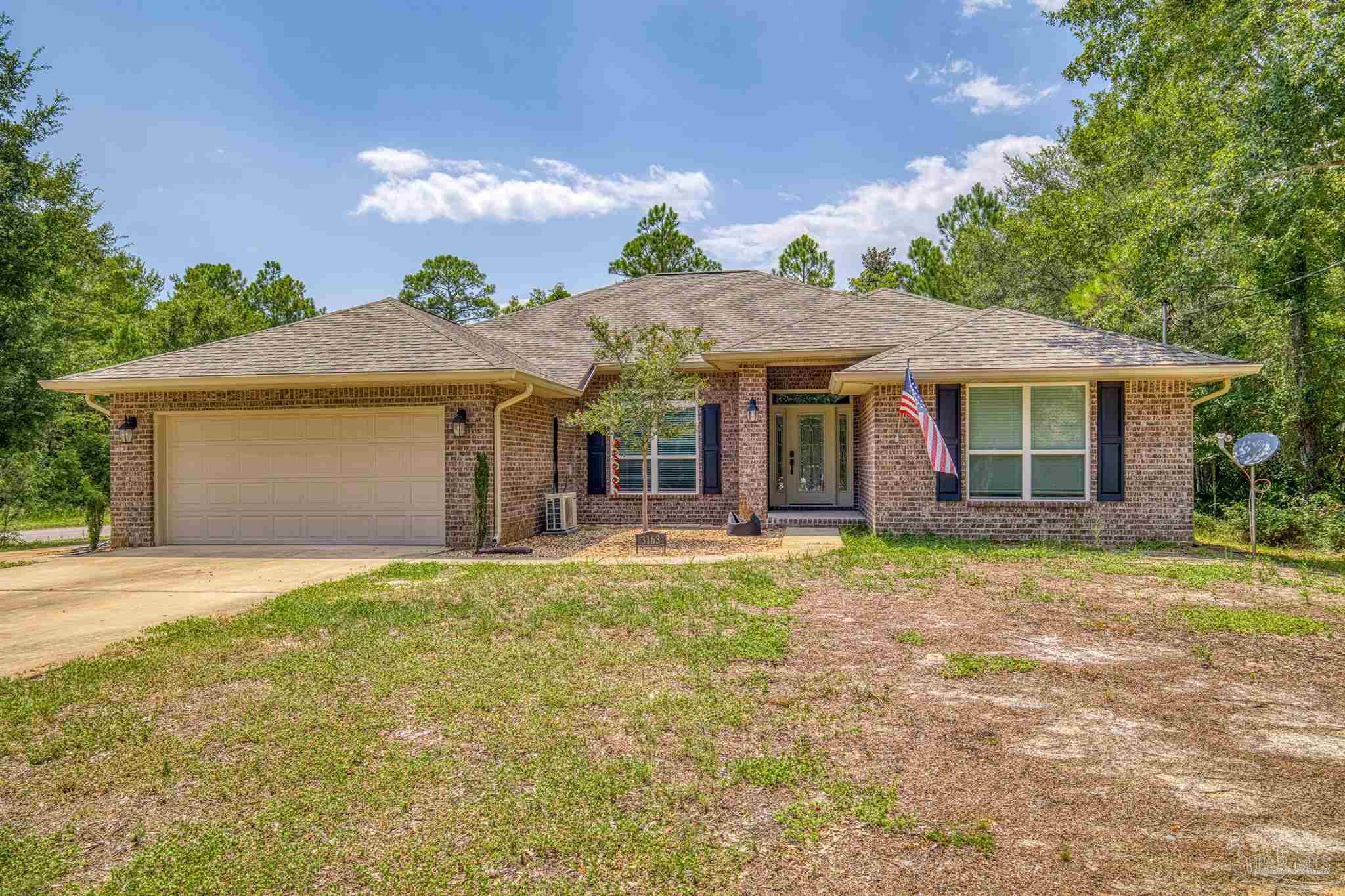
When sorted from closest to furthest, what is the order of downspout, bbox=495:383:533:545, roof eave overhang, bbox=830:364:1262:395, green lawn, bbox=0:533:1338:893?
green lawn, bbox=0:533:1338:893
roof eave overhang, bbox=830:364:1262:395
downspout, bbox=495:383:533:545

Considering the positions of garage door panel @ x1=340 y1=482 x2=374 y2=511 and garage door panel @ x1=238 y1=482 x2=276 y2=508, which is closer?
garage door panel @ x1=340 y1=482 x2=374 y2=511

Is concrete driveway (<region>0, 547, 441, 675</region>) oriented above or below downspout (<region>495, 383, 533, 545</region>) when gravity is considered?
below

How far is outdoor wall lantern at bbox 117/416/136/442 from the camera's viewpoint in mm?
11383

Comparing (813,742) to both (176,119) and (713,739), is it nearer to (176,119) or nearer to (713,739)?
(713,739)

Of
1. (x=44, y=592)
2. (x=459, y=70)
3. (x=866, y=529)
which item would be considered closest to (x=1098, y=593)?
(x=866, y=529)

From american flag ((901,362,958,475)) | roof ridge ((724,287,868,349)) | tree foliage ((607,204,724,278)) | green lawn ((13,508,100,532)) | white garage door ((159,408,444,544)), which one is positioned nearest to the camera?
american flag ((901,362,958,475))

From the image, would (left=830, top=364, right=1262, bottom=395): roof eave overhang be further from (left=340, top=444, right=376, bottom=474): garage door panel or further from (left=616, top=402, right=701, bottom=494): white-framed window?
(left=340, top=444, right=376, bottom=474): garage door panel

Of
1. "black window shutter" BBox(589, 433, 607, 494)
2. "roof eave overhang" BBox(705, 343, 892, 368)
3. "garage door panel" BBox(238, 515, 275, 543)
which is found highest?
"roof eave overhang" BBox(705, 343, 892, 368)

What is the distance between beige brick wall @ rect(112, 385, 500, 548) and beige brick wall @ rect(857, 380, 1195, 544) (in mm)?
6226

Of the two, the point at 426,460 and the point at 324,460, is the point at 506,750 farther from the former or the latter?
the point at 324,460

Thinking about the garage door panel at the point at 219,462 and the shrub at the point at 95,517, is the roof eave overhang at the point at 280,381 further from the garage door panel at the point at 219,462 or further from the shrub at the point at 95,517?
the shrub at the point at 95,517

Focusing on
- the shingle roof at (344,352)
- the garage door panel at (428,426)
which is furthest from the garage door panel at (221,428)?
the garage door panel at (428,426)

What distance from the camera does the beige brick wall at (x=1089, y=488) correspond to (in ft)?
34.4

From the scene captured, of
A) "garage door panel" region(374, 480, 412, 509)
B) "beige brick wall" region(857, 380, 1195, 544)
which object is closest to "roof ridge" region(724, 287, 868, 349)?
"beige brick wall" region(857, 380, 1195, 544)
